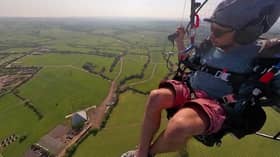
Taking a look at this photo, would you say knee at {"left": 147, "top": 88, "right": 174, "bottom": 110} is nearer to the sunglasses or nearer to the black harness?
the black harness

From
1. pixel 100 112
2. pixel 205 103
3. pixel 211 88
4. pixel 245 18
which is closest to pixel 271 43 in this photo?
pixel 245 18

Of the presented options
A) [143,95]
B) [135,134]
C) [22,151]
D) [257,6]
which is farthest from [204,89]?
[143,95]

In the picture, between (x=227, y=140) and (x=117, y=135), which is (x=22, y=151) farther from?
(x=227, y=140)

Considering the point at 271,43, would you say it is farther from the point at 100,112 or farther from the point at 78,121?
the point at 100,112

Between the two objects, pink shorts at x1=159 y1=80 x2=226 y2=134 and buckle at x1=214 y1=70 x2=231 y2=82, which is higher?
buckle at x1=214 y1=70 x2=231 y2=82

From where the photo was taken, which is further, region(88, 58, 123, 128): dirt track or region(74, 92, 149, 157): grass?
region(88, 58, 123, 128): dirt track

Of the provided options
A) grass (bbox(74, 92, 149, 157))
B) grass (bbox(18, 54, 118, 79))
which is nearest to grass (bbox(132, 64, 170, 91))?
grass (bbox(74, 92, 149, 157))
